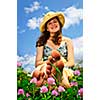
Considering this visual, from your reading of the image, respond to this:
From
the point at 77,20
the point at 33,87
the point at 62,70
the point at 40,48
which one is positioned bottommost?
the point at 33,87

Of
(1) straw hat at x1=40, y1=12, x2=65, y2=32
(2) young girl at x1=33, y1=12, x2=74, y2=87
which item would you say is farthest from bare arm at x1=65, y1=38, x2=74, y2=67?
(1) straw hat at x1=40, y1=12, x2=65, y2=32

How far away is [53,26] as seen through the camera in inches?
57.9

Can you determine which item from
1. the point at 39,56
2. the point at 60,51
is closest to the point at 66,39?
the point at 60,51

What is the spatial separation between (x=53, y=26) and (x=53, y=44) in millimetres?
120

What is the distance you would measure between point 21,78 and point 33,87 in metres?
0.10

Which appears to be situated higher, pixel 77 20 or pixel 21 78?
pixel 77 20

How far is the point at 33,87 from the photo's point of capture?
144cm

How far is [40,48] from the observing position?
4.78 ft

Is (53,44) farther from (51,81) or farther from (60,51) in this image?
(51,81)

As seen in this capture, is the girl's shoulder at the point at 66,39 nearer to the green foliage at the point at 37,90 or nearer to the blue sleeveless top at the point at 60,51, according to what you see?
the blue sleeveless top at the point at 60,51

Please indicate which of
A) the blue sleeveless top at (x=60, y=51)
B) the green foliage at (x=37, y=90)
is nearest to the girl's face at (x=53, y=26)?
the blue sleeveless top at (x=60, y=51)

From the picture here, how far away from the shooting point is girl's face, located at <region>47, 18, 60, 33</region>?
57.7 inches
